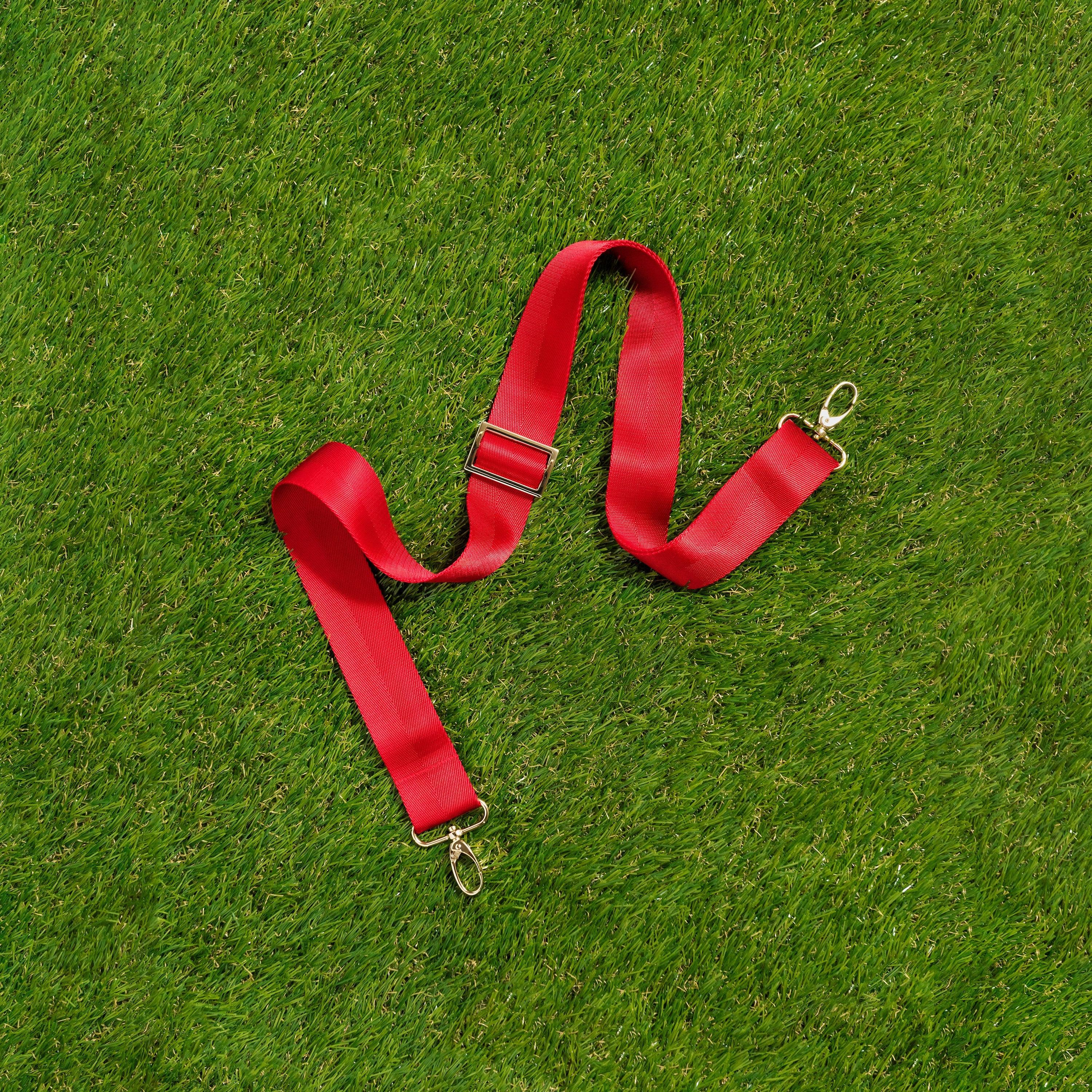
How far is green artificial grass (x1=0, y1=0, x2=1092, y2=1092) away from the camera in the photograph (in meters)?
2.09

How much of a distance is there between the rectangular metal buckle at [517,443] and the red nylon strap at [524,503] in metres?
0.01

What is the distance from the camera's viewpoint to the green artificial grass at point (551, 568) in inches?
82.4

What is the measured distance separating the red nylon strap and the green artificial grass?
6 cm

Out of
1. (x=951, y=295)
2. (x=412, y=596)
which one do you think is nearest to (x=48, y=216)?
(x=412, y=596)

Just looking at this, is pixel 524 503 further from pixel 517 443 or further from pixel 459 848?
pixel 459 848

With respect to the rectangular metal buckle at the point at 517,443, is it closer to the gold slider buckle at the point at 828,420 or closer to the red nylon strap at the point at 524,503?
the red nylon strap at the point at 524,503

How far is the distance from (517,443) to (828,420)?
0.81 meters

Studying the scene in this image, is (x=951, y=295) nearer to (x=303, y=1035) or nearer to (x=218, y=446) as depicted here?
(x=218, y=446)

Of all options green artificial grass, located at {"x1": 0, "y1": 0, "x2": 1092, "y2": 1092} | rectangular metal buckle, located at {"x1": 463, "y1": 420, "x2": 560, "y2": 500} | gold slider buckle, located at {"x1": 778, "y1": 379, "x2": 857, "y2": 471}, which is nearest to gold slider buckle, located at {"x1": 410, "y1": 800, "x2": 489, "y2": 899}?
green artificial grass, located at {"x1": 0, "y1": 0, "x2": 1092, "y2": 1092}

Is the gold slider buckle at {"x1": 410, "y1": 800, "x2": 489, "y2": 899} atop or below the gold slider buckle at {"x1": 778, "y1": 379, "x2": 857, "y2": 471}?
below

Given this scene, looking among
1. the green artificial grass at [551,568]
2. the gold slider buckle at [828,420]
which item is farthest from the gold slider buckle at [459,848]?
the gold slider buckle at [828,420]

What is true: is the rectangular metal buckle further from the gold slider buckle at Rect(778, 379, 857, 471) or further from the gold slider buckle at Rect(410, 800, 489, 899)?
the gold slider buckle at Rect(410, 800, 489, 899)

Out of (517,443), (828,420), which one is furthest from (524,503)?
(828,420)

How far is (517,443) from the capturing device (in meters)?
2.17
